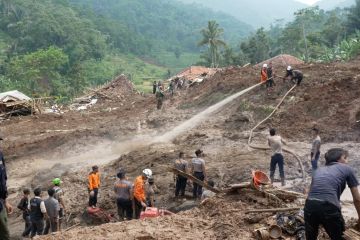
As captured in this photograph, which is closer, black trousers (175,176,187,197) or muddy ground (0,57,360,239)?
black trousers (175,176,187,197)

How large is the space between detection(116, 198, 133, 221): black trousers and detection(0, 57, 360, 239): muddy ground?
154 centimetres

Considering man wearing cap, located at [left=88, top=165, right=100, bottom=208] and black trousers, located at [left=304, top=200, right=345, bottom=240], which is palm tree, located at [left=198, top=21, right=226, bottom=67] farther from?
black trousers, located at [left=304, top=200, right=345, bottom=240]

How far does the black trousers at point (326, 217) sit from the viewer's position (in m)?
4.86

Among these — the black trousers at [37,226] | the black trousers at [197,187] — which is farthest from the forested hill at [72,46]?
the black trousers at [37,226]

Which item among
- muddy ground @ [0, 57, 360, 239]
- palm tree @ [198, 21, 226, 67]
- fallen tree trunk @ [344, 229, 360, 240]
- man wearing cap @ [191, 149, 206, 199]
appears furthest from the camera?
palm tree @ [198, 21, 226, 67]

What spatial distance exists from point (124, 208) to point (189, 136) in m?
7.20

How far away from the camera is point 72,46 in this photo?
7356cm

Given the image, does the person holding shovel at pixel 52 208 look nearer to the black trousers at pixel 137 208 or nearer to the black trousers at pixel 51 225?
the black trousers at pixel 51 225

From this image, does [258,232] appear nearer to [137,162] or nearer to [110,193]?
[110,193]

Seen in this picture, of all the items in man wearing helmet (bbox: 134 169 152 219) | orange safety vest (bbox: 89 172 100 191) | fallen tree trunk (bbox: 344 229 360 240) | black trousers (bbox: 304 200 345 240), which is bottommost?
orange safety vest (bbox: 89 172 100 191)

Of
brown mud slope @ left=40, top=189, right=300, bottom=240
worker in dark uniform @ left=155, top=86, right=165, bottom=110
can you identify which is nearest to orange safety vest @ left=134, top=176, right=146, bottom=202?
brown mud slope @ left=40, top=189, right=300, bottom=240

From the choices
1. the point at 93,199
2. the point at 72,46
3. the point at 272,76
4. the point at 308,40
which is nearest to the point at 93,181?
the point at 93,199

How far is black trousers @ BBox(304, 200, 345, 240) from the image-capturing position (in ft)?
15.9

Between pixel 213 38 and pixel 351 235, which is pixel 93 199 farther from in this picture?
pixel 213 38
